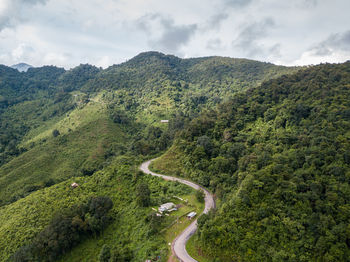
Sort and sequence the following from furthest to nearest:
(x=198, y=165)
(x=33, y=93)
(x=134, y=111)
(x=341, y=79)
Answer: (x=33, y=93) → (x=134, y=111) → (x=341, y=79) → (x=198, y=165)

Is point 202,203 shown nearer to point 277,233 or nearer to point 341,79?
point 277,233

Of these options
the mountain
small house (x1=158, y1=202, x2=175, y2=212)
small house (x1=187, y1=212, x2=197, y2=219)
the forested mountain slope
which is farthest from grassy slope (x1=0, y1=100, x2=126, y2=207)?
small house (x1=187, y1=212, x2=197, y2=219)

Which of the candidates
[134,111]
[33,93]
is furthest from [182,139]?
[33,93]

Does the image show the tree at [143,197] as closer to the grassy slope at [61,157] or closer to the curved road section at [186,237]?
the curved road section at [186,237]

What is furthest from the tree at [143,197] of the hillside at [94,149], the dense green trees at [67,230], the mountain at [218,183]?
the dense green trees at [67,230]

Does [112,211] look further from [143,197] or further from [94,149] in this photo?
[94,149]
